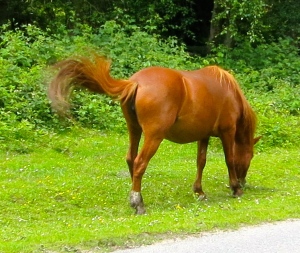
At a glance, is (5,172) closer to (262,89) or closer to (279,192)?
(279,192)

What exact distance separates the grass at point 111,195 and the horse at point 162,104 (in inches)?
22.7

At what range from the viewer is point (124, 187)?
11195 millimetres

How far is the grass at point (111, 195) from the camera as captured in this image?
26.9 feet

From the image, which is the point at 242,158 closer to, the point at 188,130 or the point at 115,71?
the point at 188,130

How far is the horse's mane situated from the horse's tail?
1.79 meters

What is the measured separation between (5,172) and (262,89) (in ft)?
34.4

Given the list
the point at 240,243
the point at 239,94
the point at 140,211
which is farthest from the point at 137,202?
the point at 239,94

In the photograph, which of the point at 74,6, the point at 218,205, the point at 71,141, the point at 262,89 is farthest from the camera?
the point at 74,6

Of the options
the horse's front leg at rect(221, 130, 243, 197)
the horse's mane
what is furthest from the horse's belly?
the horse's mane

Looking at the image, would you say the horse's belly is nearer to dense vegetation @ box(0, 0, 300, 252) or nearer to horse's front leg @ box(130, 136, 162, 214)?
horse's front leg @ box(130, 136, 162, 214)

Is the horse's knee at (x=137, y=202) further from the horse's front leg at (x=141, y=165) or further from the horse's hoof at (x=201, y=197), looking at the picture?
the horse's hoof at (x=201, y=197)

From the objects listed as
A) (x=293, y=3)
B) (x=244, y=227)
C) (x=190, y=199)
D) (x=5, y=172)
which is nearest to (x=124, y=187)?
(x=190, y=199)

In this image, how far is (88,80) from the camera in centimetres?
988

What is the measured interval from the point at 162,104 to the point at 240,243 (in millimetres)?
2492
